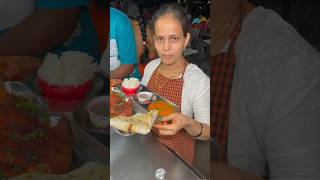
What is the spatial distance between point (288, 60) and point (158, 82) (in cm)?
30

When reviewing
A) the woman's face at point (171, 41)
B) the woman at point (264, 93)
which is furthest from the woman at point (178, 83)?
the woman at point (264, 93)

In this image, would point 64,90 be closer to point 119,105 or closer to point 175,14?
point 119,105

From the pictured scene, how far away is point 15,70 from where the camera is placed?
2.89ft

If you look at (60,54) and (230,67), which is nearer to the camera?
(60,54)

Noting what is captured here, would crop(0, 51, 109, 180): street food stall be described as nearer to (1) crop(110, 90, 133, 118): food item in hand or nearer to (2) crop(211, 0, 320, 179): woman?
(1) crop(110, 90, 133, 118): food item in hand

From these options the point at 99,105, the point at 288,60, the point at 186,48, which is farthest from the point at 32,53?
the point at 288,60

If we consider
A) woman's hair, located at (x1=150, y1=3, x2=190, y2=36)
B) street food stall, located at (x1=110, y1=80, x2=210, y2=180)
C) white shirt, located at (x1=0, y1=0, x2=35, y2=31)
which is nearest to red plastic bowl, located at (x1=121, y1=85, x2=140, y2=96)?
street food stall, located at (x1=110, y1=80, x2=210, y2=180)

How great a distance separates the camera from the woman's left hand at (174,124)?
848 millimetres

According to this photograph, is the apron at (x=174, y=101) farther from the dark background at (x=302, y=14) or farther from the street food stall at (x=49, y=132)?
the dark background at (x=302, y=14)

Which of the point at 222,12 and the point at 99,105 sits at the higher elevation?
the point at 222,12

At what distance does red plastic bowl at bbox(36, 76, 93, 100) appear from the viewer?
86cm

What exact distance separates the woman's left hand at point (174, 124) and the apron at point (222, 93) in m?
0.16

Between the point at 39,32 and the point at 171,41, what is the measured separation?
0.29 metres

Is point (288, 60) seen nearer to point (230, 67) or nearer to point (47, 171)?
point (230, 67)
